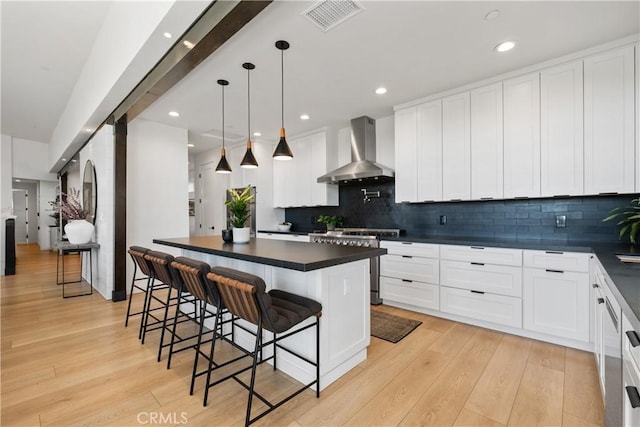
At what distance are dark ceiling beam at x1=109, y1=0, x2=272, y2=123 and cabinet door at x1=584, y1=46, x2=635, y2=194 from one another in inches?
119

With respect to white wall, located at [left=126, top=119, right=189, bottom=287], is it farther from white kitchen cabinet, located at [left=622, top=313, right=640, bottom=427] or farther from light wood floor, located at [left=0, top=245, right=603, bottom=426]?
white kitchen cabinet, located at [left=622, top=313, right=640, bottom=427]

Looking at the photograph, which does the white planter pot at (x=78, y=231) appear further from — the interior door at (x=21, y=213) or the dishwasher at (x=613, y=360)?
the interior door at (x=21, y=213)

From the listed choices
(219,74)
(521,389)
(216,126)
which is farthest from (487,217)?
(216,126)

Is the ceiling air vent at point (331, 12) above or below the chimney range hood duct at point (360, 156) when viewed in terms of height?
above

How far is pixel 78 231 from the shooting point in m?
4.32

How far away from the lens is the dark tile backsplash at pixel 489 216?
289 centimetres

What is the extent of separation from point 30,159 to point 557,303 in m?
10.9

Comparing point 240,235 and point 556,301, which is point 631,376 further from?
point 240,235

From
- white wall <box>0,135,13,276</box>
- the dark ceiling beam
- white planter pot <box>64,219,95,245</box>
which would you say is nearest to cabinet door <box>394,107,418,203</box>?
the dark ceiling beam

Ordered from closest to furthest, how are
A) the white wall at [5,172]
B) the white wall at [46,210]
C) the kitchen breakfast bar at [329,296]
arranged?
1. the kitchen breakfast bar at [329,296]
2. the white wall at [5,172]
3. the white wall at [46,210]

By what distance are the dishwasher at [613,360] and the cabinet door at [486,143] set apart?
6.13 feet

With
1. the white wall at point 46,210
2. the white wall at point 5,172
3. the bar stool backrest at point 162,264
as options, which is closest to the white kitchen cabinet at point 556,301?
the bar stool backrest at point 162,264

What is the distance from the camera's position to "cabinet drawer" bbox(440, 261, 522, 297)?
2840 millimetres

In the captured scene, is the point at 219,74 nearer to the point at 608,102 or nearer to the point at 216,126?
the point at 216,126
